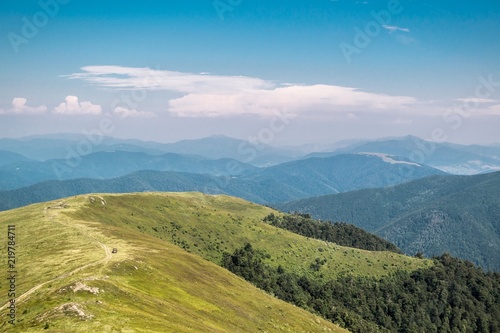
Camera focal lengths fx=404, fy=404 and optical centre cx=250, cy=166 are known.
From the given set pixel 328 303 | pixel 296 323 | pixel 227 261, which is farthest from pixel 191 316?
pixel 328 303

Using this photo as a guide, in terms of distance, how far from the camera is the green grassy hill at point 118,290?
51719 millimetres

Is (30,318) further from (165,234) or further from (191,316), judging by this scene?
(165,234)

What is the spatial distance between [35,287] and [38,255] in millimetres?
26654

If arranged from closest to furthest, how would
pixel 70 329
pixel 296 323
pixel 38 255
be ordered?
pixel 70 329 < pixel 38 255 < pixel 296 323

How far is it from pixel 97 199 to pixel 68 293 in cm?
14275

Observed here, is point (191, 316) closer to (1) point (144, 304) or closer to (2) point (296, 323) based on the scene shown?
(1) point (144, 304)

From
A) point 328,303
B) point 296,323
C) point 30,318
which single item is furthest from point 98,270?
point 328,303

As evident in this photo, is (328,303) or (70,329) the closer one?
(70,329)

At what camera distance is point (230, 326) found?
250 feet

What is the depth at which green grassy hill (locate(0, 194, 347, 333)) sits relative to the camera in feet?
170

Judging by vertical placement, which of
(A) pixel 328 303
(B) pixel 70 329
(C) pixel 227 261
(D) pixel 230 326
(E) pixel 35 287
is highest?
(B) pixel 70 329

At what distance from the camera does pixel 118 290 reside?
63219 millimetres

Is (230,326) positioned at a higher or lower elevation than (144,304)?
lower

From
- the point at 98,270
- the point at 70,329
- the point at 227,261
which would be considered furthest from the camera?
the point at 227,261
